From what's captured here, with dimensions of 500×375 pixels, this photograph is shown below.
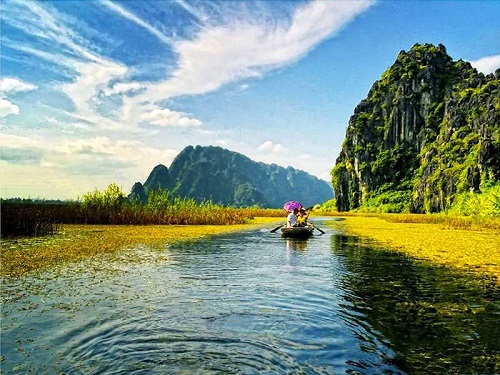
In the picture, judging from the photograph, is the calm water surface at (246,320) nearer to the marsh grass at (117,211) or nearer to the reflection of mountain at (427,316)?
the reflection of mountain at (427,316)

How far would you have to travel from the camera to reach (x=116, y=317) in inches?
299

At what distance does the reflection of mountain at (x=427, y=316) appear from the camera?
19.2 ft

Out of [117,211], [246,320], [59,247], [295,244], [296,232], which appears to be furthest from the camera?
[117,211]

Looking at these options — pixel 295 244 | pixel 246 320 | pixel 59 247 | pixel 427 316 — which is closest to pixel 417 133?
pixel 295 244

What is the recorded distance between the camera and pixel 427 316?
8.02 meters

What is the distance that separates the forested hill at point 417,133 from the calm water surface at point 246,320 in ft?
259

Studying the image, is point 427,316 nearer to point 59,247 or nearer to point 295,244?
point 295,244

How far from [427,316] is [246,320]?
3.63 meters

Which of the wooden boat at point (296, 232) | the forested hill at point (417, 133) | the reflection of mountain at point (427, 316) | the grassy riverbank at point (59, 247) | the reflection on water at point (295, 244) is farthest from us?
the forested hill at point (417, 133)

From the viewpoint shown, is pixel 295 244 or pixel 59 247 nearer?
pixel 59 247

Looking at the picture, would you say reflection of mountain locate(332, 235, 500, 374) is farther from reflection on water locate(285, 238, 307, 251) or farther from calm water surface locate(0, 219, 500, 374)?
reflection on water locate(285, 238, 307, 251)

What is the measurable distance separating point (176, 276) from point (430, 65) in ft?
443

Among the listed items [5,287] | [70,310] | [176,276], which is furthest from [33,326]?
[176,276]

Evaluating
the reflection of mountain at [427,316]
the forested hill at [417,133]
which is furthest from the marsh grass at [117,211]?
the forested hill at [417,133]
